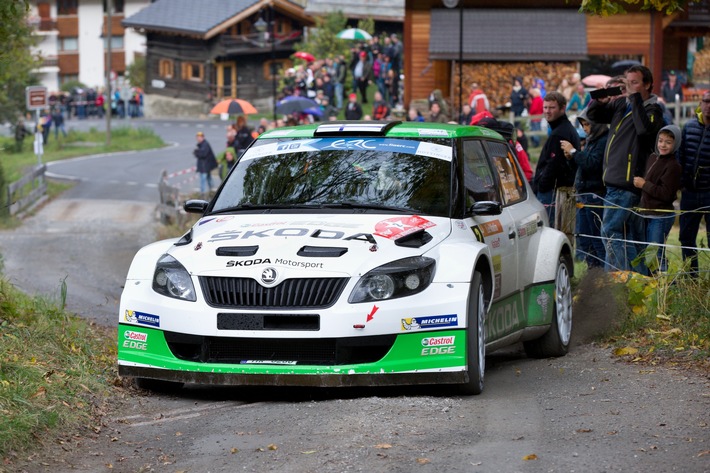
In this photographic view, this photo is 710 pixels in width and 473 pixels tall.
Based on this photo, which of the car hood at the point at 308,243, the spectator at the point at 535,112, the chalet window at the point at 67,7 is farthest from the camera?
the chalet window at the point at 67,7

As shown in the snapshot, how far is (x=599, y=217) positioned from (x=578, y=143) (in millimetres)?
1198

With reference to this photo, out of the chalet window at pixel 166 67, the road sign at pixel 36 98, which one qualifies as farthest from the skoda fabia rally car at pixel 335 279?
the chalet window at pixel 166 67

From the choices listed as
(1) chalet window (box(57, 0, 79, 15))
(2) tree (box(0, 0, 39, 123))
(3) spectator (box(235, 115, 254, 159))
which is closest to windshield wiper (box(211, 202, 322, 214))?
(2) tree (box(0, 0, 39, 123))

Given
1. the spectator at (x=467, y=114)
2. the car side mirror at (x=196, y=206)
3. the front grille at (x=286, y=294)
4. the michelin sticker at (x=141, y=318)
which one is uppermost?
the spectator at (x=467, y=114)

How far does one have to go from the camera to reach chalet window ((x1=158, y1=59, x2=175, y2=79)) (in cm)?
7512

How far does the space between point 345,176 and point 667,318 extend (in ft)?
9.56

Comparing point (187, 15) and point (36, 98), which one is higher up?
point (187, 15)

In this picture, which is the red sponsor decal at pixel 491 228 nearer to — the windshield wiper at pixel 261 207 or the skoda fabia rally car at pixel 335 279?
the skoda fabia rally car at pixel 335 279

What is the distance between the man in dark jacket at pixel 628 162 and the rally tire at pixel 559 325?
3.91ft

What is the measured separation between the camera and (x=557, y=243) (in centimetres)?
1043

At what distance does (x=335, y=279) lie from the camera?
26.0ft

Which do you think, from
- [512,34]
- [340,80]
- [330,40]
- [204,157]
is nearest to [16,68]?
[340,80]

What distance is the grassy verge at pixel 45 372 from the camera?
695cm

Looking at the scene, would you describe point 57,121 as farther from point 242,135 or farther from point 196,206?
point 196,206
